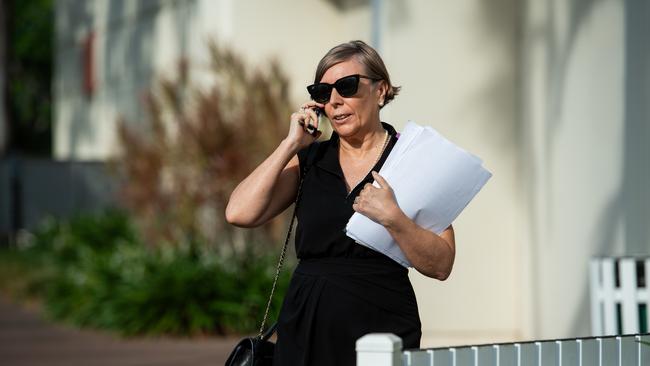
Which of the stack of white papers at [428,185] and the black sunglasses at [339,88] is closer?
the stack of white papers at [428,185]

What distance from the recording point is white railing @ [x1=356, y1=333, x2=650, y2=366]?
3.12 m

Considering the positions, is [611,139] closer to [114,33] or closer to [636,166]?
[636,166]

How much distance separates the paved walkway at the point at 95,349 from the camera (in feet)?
33.8

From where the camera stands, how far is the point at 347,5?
43.1 feet

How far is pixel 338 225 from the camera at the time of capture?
3.90 m

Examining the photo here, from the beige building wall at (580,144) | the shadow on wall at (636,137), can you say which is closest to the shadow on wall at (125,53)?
the beige building wall at (580,144)

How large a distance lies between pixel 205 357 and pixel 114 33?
11.8 meters

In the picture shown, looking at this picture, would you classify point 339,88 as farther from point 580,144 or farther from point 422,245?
point 580,144

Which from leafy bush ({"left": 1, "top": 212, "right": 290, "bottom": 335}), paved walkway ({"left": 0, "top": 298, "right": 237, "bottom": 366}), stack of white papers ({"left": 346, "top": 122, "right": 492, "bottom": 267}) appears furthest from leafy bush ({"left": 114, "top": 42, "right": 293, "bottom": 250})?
stack of white papers ({"left": 346, "top": 122, "right": 492, "bottom": 267})

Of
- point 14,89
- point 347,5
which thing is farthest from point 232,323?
point 14,89

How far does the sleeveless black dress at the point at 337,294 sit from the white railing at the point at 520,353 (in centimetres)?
47

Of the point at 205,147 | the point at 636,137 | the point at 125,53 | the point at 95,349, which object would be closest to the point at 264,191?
the point at 636,137

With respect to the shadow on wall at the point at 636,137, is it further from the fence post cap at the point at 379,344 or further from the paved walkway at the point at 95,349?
the fence post cap at the point at 379,344

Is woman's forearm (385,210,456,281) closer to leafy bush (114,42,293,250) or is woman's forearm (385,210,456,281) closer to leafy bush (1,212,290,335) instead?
leafy bush (1,212,290,335)
